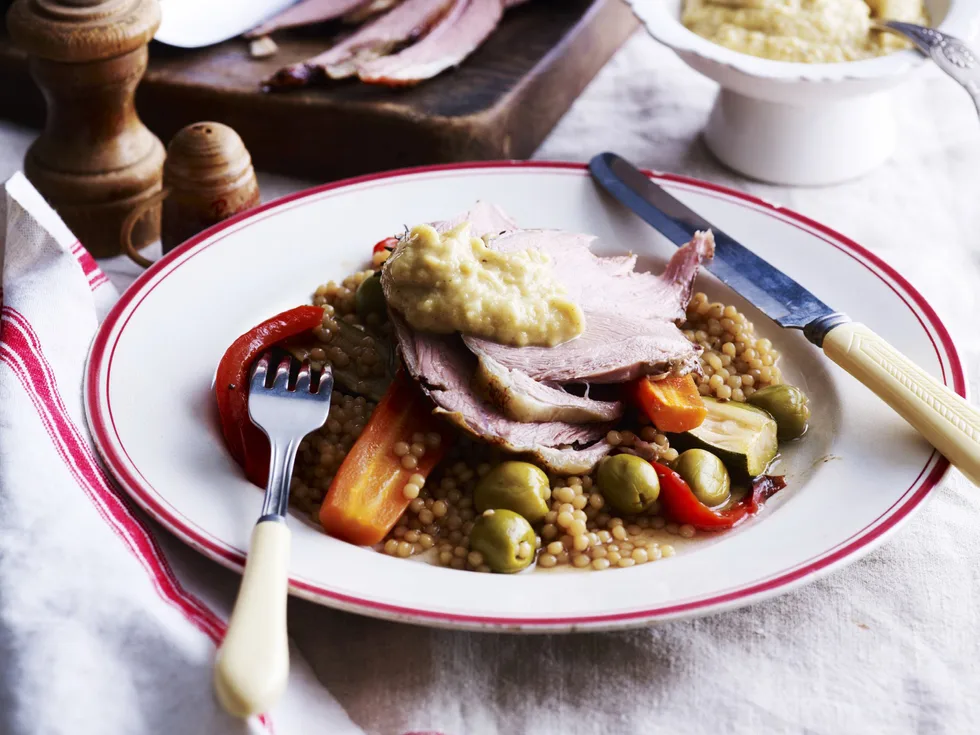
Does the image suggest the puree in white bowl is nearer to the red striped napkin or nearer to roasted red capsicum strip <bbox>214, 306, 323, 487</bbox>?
roasted red capsicum strip <bbox>214, 306, 323, 487</bbox>

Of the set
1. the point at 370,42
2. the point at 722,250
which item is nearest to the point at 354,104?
the point at 370,42

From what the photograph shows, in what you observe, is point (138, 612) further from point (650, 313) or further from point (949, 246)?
point (949, 246)

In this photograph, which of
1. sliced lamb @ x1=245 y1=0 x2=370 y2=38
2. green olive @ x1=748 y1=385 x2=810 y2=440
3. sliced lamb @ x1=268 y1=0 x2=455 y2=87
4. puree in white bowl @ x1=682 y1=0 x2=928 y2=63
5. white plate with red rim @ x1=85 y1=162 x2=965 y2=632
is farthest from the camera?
sliced lamb @ x1=245 y1=0 x2=370 y2=38

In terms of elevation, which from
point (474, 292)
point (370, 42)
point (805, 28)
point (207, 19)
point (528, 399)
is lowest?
point (207, 19)

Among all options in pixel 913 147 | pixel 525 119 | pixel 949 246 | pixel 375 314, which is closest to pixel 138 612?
pixel 375 314

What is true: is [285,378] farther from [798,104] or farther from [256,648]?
[798,104]

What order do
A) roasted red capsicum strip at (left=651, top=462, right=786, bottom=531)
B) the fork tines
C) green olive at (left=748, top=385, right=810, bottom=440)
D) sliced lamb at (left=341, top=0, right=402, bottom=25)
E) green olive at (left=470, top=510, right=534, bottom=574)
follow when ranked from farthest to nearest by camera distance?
sliced lamb at (left=341, top=0, right=402, bottom=25) < green olive at (left=748, top=385, right=810, bottom=440) < the fork tines < roasted red capsicum strip at (left=651, top=462, right=786, bottom=531) < green olive at (left=470, top=510, right=534, bottom=574)

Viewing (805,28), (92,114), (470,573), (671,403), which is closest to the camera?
(470,573)

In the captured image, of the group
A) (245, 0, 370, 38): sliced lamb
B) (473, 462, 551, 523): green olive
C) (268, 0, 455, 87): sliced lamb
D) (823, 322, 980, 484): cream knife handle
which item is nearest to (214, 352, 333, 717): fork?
(473, 462, 551, 523): green olive
